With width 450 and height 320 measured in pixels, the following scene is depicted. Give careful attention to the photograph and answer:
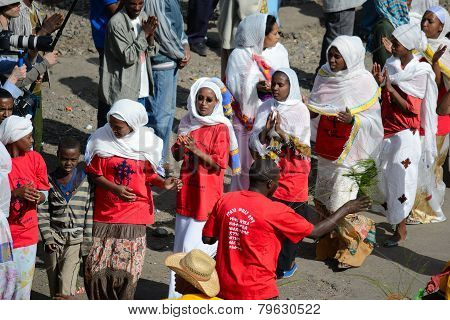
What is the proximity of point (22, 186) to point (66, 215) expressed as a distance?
0.61 m

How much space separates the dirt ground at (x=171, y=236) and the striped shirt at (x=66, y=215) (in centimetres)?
72

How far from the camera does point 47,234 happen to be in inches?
311

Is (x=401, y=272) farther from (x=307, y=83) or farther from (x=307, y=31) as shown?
(x=307, y=31)

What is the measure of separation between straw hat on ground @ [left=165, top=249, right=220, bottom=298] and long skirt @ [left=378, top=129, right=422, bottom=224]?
3874 mm

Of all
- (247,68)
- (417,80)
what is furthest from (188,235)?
(417,80)

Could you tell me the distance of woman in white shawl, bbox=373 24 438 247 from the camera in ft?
31.2

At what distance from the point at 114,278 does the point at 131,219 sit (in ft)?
1.52

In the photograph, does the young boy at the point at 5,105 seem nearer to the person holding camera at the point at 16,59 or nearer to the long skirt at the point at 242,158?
the person holding camera at the point at 16,59

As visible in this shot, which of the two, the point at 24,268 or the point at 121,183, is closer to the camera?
the point at 24,268

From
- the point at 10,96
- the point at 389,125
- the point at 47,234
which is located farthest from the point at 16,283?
the point at 389,125

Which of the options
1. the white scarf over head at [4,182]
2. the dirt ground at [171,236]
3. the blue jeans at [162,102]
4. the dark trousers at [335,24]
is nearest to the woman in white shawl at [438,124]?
the dirt ground at [171,236]

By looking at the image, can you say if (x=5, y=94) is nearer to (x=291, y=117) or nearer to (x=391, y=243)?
(x=291, y=117)

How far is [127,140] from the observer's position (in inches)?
303

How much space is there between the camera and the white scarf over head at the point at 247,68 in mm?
9477
